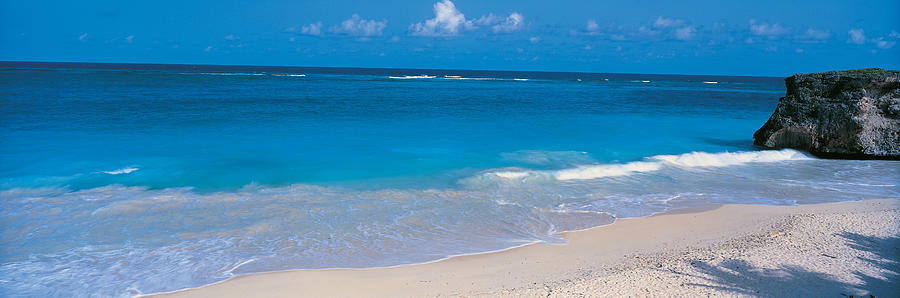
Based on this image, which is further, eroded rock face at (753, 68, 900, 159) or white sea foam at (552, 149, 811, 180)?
eroded rock face at (753, 68, 900, 159)

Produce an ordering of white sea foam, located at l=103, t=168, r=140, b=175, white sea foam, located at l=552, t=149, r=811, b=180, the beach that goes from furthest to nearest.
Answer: white sea foam, located at l=552, t=149, r=811, b=180
white sea foam, located at l=103, t=168, r=140, b=175
the beach

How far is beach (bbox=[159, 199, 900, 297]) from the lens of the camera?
18.7ft

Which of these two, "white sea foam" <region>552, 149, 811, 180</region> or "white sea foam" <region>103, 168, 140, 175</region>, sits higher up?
"white sea foam" <region>552, 149, 811, 180</region>

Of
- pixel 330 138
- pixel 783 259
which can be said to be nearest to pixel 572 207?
pixel 783 259

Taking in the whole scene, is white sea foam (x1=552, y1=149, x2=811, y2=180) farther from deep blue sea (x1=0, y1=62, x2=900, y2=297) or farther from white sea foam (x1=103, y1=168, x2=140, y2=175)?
white sea foam (x1=103, y1=168, x2=140, y2=175)

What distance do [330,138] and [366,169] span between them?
5.73m

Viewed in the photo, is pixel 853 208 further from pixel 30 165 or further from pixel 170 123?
pixel 170 123

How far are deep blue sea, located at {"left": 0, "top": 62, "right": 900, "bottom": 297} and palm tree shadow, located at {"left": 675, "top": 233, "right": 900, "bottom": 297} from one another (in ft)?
8.46

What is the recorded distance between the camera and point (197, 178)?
38.9 feet

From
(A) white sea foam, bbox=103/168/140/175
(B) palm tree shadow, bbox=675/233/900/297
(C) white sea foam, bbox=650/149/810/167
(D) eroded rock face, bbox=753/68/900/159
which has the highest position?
(D) eroded rock face, bbox=753/68/900/159

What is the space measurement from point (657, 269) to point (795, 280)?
1.48m

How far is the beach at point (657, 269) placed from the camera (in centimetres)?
569

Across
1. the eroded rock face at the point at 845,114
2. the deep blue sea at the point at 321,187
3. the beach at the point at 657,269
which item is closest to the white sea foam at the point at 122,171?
the deep blue sea at the point at 321,187

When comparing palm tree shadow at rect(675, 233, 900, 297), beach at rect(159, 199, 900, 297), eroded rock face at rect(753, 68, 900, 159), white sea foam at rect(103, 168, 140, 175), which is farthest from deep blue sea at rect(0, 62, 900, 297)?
palm tree shadow at rect(675, 233, 900, 297)
